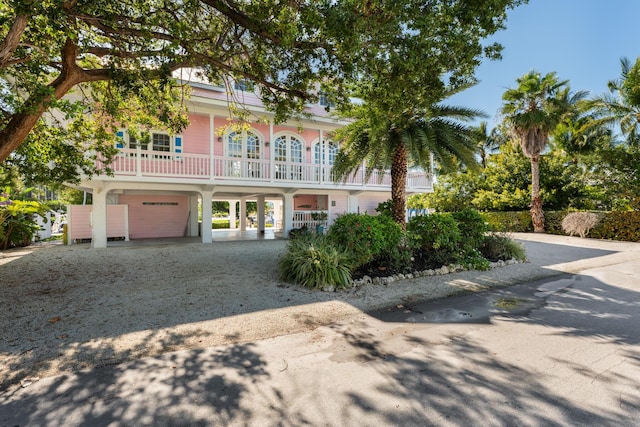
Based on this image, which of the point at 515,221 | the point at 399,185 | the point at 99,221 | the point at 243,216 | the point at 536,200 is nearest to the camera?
the point at 399,185

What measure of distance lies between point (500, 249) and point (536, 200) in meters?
11.5

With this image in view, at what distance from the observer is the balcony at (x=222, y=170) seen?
11602 mm

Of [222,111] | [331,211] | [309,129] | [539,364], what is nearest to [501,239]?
[539,364]

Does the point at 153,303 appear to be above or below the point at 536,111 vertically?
below

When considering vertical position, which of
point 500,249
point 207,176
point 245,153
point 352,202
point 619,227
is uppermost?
point 245,153

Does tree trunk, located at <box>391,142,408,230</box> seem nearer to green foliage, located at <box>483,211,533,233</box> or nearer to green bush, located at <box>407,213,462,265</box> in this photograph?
green bush, located at <box>407,213,462,265</box>

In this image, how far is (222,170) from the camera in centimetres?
1320

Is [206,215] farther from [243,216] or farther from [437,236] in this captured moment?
[437,236]

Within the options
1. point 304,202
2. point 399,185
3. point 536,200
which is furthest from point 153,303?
point 536,200

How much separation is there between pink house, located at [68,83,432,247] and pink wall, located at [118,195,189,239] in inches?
1.8

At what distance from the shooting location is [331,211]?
17312mm

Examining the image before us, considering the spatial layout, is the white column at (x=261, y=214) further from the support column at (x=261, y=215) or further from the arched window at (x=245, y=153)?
the arched window at (x=245, y=153)

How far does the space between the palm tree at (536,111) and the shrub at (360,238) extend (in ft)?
48.8

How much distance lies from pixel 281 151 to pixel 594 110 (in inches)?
699
